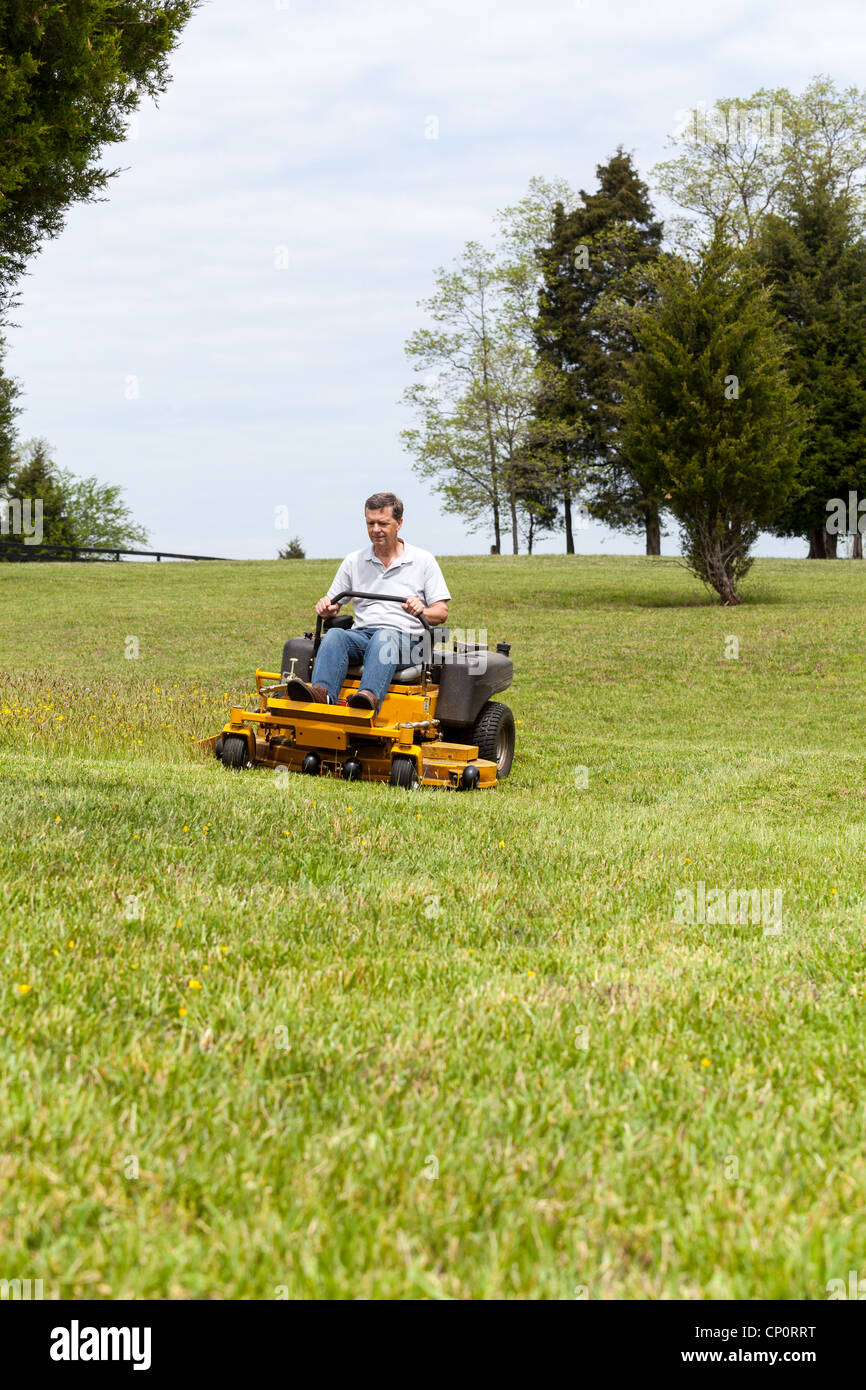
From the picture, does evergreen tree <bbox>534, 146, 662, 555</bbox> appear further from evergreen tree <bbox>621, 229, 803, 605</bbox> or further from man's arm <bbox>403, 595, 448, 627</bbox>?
Result: man's arm <bbox>403, 595, 448, 627</bbox>

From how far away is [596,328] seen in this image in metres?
45.1

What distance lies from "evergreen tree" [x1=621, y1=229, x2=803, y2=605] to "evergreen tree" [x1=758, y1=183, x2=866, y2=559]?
55.4ft

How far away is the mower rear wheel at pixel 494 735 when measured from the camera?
8.85 metres

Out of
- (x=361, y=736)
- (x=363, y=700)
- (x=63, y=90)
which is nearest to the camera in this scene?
(x=63, y=90)

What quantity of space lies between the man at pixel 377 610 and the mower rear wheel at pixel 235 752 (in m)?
0.67

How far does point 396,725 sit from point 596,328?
4064 centimetres

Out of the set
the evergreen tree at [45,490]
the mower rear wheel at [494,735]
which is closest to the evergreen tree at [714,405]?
the mower rear wheel at [494,735]

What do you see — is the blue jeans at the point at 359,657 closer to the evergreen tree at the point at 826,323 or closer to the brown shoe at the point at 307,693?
the brown shoe at the point at 307,693

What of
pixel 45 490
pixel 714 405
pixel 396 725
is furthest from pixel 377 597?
pixel 45 490

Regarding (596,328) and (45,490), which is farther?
(45,490)

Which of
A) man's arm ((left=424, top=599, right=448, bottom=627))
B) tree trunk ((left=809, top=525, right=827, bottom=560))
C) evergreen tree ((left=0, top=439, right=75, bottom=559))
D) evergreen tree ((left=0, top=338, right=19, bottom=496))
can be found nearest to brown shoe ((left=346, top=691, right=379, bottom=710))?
man's arm ((left=424, top=599, right=448, bottom=627))

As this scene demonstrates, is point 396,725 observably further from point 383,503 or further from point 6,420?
point 6,420
